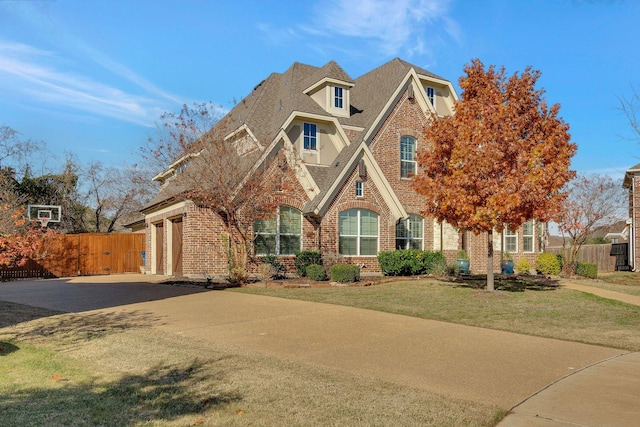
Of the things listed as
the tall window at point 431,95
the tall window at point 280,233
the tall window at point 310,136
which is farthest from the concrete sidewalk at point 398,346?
the tall window at point 431,95

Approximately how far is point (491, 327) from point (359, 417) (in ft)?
18.7

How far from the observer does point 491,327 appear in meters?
9.46

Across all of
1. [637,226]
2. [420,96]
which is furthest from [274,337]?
[637,226]

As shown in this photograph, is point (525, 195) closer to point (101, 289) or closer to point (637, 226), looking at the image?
point (101, 289)

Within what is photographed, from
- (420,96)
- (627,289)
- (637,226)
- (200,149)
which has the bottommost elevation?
(627,289)

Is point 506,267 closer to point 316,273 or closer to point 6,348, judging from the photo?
point 316,273

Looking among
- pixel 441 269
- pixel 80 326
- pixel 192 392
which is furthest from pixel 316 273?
pixel 192 392

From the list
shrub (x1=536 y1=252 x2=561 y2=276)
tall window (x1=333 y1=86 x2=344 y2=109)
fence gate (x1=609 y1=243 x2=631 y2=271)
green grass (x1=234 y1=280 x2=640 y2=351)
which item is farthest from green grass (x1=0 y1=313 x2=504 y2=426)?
fence gate (x1=609 y1=243 x2=631 y2=271)

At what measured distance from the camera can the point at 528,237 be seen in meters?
26.8

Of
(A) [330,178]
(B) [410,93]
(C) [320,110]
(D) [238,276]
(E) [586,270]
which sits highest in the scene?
(B) [410,93]

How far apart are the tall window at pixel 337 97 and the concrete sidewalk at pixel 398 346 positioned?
46.2 feet

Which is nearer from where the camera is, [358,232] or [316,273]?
[316,273]

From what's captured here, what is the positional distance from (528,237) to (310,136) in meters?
13.5

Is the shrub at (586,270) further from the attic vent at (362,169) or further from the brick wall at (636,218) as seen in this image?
the attic vent at (362,169)
